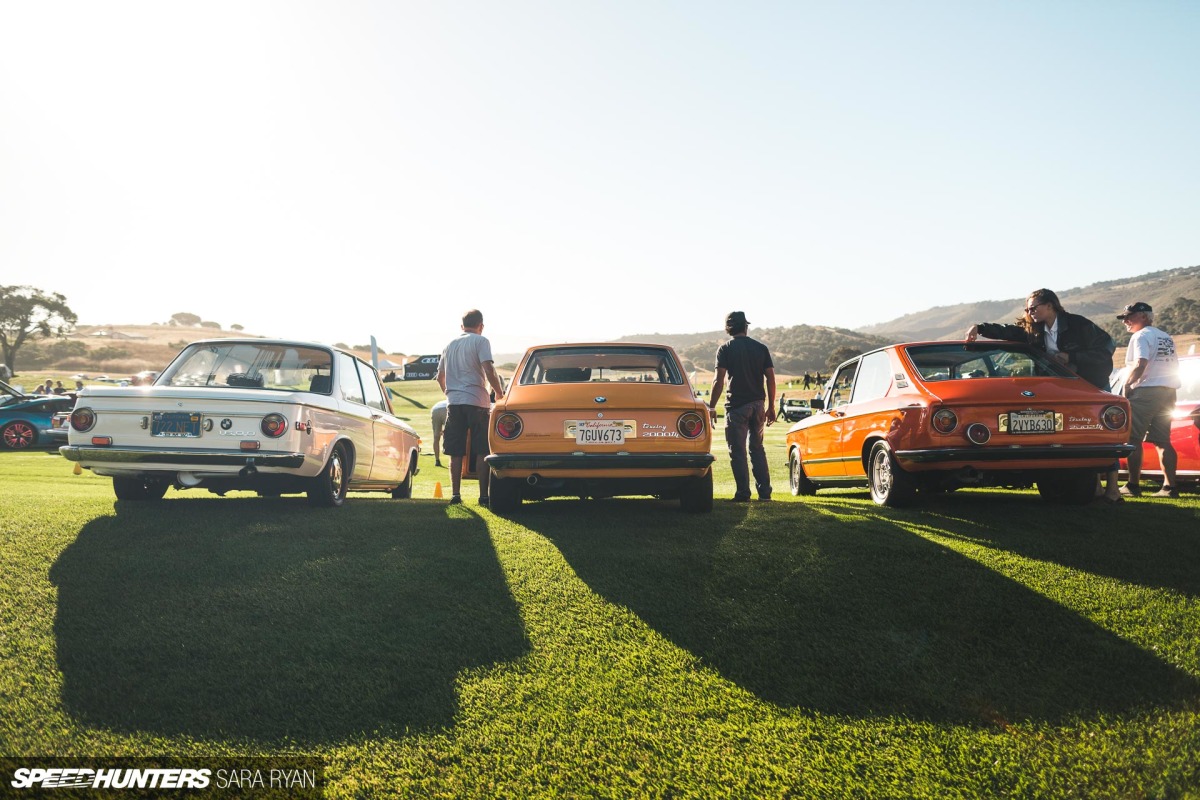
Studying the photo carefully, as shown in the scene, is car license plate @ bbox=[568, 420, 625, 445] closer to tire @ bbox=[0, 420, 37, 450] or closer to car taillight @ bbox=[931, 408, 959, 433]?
car taillight @ bbox=[931, 408, 959, 433]

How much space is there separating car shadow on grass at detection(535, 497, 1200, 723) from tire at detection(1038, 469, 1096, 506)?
2081 millimetres

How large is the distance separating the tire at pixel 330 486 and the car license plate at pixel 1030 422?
589cm

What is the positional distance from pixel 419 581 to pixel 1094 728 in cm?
339

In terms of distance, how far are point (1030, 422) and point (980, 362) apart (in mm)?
935

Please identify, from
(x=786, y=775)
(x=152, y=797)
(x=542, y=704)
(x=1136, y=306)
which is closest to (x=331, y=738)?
(x=152, y=797)

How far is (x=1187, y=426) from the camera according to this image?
8.56 meters

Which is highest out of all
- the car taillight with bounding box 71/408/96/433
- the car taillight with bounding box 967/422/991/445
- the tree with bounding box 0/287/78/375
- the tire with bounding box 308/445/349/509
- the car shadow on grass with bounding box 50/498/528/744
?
the tree with bounding box 0/287/78/375

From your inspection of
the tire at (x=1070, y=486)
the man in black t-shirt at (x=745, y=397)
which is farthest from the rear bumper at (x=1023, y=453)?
the man in black t-shirt at (x=745, y=397)

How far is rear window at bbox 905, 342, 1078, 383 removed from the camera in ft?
22.6

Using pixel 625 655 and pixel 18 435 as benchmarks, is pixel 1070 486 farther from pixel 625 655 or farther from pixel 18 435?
pixel 18 435

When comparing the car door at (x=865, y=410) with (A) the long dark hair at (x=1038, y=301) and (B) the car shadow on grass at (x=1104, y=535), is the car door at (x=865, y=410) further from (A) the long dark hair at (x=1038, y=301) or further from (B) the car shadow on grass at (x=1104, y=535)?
(A) the long dark hair at (x=1038, y=301)

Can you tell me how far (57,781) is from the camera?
259cm

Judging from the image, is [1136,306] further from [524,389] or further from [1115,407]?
[524,389]

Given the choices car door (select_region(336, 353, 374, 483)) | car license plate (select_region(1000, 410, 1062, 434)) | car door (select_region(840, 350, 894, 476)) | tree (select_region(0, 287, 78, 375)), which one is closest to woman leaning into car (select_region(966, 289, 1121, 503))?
car door (select_region(840, 350, 894, 476))
